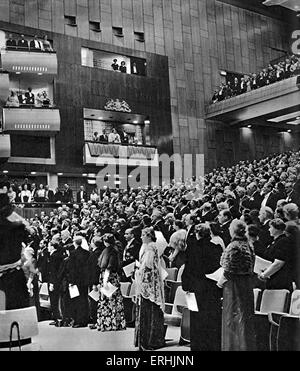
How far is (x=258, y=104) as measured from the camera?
70.1 ft

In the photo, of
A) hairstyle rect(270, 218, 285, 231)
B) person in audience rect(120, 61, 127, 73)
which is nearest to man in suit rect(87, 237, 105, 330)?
hairstyle rect(270, 218, 285, 231)

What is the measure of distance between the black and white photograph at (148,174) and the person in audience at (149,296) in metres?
0.02

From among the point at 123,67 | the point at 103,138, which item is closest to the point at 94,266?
the point at 103,138

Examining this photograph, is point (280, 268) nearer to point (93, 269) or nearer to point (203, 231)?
point (203, 231)

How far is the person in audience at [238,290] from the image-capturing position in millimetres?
5090

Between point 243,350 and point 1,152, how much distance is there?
14.6 metres

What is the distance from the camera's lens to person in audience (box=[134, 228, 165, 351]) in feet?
21.2

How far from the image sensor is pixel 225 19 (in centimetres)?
1995

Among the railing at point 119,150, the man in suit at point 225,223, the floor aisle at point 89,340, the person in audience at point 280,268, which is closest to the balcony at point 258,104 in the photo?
the railing at point 119,150

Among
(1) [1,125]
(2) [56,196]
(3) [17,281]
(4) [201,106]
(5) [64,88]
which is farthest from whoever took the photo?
(4) [201,106]

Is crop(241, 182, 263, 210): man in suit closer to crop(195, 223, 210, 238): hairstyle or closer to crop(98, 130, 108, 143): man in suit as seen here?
crop(195, 223, 210, 238): hairstyle

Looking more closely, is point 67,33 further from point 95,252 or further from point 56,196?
point 95,252
